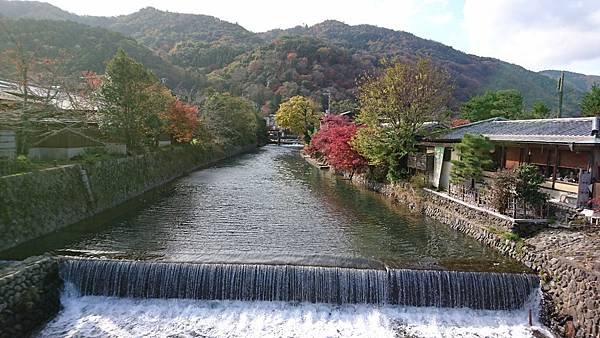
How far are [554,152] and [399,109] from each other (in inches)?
329

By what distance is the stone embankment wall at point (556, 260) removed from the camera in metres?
8.67

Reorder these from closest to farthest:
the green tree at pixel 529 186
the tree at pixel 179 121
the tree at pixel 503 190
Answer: the green tree at pixel 529 186 < the tree at pixel 503 190 < the tree at pixel 179 121

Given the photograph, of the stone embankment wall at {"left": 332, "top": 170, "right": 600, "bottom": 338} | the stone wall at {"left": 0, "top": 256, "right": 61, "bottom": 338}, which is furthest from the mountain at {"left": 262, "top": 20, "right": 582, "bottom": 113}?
the stone wall at {"left": 0, "top": 256, "right": 61, "bottom": 338}

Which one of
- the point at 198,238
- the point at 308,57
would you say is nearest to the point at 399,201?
the point at 198,238

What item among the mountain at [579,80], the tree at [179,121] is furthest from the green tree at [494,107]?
the mountain at [579,80]

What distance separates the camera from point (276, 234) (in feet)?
46.9

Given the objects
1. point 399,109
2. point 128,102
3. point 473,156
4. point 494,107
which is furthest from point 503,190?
point 494,107

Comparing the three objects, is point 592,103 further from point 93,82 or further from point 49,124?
point 49,124

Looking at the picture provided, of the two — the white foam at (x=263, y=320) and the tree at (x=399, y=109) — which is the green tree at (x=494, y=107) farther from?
the white foam at (x=263, y=320)

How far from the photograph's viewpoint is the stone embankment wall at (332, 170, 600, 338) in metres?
8.67

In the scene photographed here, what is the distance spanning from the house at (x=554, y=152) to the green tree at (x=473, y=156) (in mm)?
734

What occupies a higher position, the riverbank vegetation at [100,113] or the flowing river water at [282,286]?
the riverbank vegetation at [100,113]

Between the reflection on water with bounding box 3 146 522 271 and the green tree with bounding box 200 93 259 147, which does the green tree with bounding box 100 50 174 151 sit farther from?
the green tree with bounding box 200 93 259 147

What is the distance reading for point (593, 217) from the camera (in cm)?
1134
